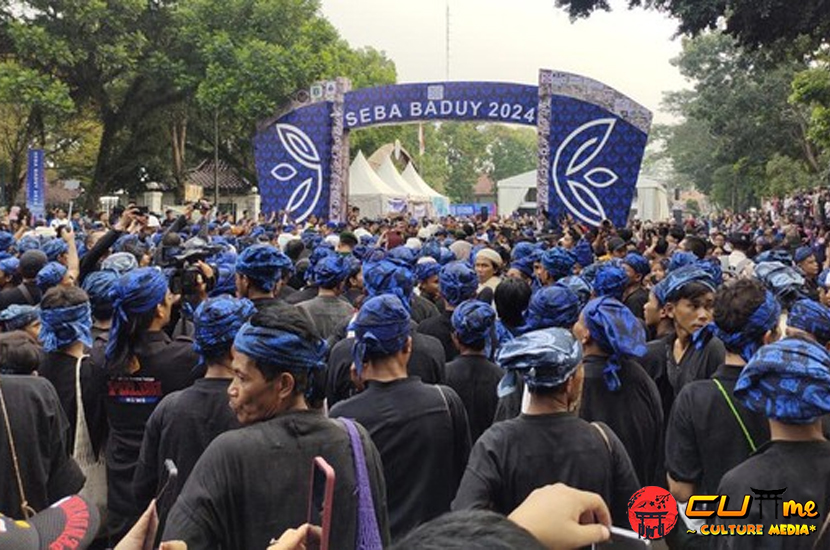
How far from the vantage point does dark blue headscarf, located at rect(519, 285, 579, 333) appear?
4.35 m

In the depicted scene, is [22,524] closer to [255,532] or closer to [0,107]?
[255,532]

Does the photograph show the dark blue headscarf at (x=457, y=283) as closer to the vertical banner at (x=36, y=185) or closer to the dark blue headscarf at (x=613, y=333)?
the dark blue headscarf at (x=613, y=333)

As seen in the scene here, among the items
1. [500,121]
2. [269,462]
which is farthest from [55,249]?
[500,121]

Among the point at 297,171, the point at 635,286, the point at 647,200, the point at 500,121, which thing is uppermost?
the point at 500,121

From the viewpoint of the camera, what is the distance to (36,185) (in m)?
18.9

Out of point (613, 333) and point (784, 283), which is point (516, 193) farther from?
point (613, 333)

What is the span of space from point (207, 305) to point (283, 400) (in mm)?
992

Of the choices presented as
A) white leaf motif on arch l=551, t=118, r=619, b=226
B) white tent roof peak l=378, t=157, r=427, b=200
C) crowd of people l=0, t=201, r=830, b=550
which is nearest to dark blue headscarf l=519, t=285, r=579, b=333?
crowd of people l=0, t=201, r=830, b=550

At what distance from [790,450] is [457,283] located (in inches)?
131

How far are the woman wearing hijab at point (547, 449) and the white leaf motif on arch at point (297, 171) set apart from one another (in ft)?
57.9

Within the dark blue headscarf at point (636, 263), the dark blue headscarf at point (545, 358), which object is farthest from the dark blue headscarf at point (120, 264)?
the dark blue headscarf at point (636, 263)

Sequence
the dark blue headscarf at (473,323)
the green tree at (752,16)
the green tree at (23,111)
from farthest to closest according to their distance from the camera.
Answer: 1. the green tree at (23,111)
2. the green tree at (752,16)
3. the dark blue headscarf at (473,323)

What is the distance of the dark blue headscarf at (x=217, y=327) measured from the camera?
3438 millimetres

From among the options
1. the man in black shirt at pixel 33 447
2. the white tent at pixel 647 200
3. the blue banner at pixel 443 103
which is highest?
the blue banner at pixel 443 103
